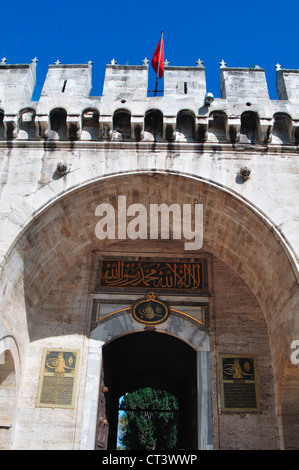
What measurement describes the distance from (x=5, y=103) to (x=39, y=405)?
459cm

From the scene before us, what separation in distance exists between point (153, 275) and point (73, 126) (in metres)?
2.78

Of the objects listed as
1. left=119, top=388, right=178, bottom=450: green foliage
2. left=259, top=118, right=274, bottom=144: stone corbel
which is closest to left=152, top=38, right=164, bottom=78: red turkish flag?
left=259, top=118, right=274, bottom=144: stone corbel

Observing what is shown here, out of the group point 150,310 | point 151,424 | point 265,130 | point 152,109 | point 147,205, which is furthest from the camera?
point 151,424

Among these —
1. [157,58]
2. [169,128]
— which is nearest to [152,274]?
[169,128]

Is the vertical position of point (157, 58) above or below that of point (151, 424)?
above

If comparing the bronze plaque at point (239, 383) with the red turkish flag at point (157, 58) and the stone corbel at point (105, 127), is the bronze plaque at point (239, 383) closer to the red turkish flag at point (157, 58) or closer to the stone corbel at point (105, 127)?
the stone corbel at point (105, 127)

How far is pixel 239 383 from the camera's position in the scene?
19.8 feet

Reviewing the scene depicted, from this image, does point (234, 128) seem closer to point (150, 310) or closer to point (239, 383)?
point (150, 310)

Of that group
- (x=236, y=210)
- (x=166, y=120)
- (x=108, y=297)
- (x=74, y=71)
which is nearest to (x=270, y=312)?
(x=236, y=210)

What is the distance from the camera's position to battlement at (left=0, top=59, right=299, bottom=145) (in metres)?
6.04

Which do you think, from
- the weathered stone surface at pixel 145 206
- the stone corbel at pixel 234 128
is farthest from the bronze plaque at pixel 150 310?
the stone corbel at pixel 234 128

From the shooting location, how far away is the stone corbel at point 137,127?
5996 millimetres

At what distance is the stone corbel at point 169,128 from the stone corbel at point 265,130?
1.29 metres

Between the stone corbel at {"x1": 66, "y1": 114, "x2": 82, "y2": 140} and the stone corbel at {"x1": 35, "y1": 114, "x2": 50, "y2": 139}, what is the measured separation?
0.31 m
